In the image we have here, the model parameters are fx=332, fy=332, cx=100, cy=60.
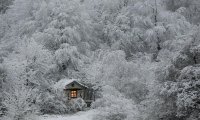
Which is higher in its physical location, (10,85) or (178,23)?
(178,23)

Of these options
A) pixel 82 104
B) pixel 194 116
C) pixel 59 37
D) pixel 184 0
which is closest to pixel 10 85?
pixel 82 104

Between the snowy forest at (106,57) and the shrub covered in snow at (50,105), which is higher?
the snowy forest at (106,57)

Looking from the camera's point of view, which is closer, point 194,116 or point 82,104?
point 194,116

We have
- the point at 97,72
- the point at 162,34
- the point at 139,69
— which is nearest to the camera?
the point at 139,69

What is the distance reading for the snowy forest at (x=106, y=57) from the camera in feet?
60.2

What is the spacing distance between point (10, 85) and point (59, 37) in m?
10.1

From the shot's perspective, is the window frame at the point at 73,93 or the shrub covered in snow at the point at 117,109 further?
the window frame at the point at 73,93

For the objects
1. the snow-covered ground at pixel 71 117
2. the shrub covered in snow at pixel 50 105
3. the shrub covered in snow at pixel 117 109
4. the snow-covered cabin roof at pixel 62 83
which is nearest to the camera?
the shrub covered in snow at pixel 117 109

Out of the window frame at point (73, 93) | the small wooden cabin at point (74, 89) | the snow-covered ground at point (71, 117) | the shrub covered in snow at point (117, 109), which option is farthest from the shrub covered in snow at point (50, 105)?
the shrub covered in snow at point (117, 109)

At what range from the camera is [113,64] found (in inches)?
1081

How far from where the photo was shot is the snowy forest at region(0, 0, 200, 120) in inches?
722

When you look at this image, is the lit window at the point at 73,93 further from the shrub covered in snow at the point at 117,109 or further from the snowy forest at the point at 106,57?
the shrub covered in snow at the point at 117,109

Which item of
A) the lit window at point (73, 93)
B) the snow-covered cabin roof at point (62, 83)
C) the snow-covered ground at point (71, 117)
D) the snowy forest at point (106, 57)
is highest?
the snowy forest at point (106, 57)

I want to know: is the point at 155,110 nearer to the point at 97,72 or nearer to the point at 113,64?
the point at 113,64
